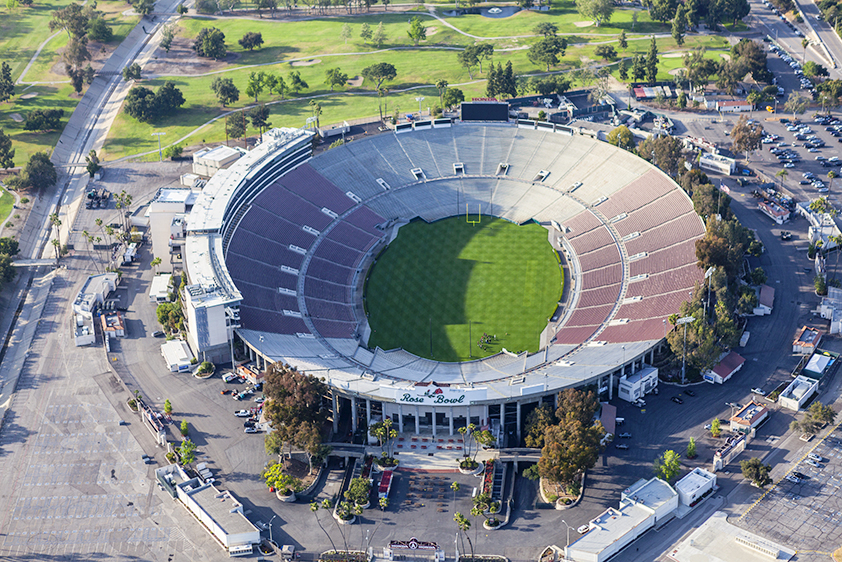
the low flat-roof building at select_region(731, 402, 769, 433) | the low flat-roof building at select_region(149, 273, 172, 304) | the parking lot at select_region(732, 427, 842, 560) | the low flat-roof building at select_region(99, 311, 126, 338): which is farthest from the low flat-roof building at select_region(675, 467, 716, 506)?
the low flat-roof building at select_region(149, 273, 172, 304)

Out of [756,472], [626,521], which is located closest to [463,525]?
[626,521]

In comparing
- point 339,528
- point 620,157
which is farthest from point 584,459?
point 620,157

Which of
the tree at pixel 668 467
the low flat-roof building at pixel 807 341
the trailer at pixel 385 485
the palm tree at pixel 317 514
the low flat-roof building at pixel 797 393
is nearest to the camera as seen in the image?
the palm tree at pixel 317 514

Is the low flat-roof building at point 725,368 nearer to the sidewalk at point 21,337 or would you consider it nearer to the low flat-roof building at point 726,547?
the low flat-roof building at point 726,547

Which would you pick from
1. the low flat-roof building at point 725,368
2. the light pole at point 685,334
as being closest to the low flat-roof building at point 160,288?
the light pole at point 685,334

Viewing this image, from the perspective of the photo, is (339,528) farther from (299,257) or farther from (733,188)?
(733,188)

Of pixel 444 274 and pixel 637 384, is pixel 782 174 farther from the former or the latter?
pixel 637 384
